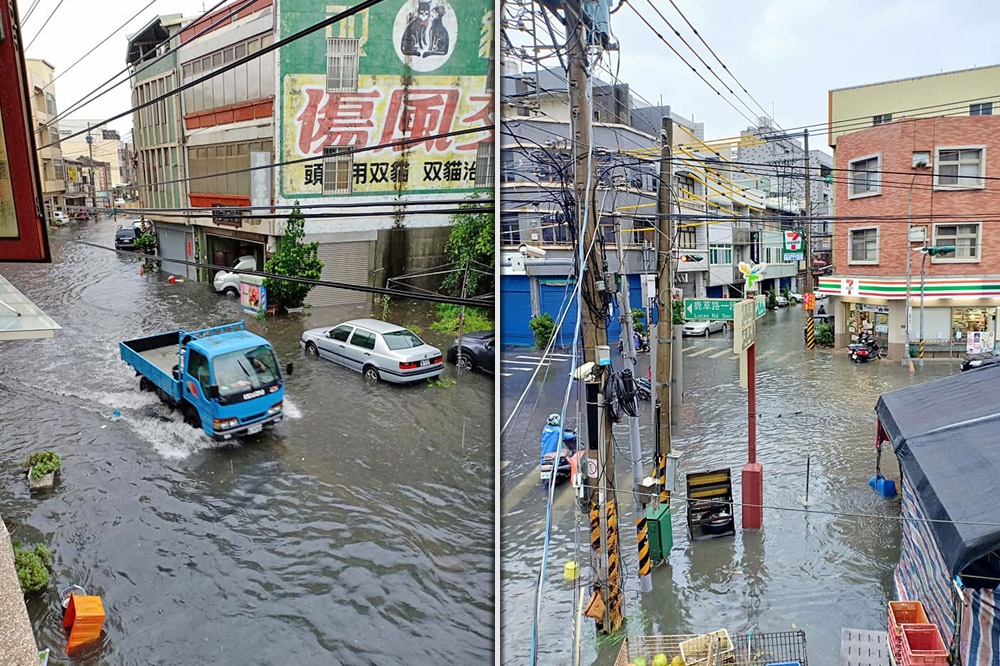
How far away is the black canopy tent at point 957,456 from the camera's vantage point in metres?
2.52

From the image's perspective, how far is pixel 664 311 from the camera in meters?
4.80

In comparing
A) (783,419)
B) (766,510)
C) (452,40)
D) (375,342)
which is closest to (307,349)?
(375,342)

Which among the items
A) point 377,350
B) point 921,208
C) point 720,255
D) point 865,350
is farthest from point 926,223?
point 720,255

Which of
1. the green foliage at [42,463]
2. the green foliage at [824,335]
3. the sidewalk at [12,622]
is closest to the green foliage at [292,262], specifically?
the green foliage at [42,463]

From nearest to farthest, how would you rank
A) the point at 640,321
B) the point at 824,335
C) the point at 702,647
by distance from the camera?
the point at 702,647, the point at 824,335, the point at 640,321

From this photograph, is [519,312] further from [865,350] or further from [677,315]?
[865,350]

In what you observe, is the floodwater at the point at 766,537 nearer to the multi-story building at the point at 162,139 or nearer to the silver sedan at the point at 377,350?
the silver sedan at the point at 377,350

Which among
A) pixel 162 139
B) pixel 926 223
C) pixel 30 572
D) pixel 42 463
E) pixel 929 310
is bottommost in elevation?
pixel 30 572

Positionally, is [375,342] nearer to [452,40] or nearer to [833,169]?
[452,40]

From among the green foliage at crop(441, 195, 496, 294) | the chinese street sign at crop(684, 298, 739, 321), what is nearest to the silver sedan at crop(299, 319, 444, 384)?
the green foliage at crop(441, 195, 496, 294)

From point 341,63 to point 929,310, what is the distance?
A: 15.4 feet

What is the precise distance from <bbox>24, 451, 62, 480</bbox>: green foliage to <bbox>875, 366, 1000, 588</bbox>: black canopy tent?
14.5 ft

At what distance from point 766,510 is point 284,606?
3530 mm

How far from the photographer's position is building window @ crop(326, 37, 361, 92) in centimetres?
397
